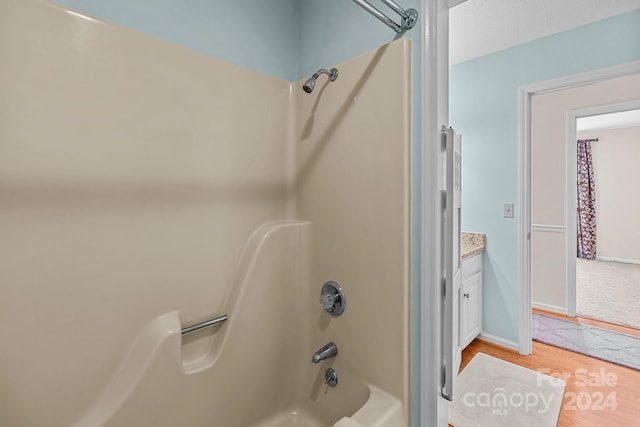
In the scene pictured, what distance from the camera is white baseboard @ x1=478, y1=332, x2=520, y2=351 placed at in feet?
7.93

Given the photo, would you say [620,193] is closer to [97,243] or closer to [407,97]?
[407,97]

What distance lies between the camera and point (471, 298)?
2414 mm

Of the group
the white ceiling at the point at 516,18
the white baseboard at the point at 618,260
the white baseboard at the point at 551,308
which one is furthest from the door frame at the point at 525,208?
the white baseboard at the point at 618,260

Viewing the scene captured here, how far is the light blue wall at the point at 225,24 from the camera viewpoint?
0.96m

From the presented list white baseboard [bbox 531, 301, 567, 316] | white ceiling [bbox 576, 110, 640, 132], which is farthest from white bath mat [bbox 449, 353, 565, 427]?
white ceiling [bbox 576, 110, 640, 132]

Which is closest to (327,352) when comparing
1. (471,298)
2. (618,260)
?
(471,298)

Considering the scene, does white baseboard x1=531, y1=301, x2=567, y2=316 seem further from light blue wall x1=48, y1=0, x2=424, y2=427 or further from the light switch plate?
light blue wall x1=48, y1=0, x2=424, y2=427

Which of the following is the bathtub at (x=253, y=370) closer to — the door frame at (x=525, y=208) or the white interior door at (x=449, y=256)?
the white interior door at (x=449, y=256)

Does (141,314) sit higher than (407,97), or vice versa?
(407,97)

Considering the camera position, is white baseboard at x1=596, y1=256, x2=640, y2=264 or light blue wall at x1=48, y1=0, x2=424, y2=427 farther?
white baseboard at x1=596, y1=256, x2=640, y2=264

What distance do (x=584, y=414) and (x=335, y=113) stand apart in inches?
88.0

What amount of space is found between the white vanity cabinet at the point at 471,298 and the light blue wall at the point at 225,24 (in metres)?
1.96

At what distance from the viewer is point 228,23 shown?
1.18 m

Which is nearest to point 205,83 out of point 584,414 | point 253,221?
point 253,221
